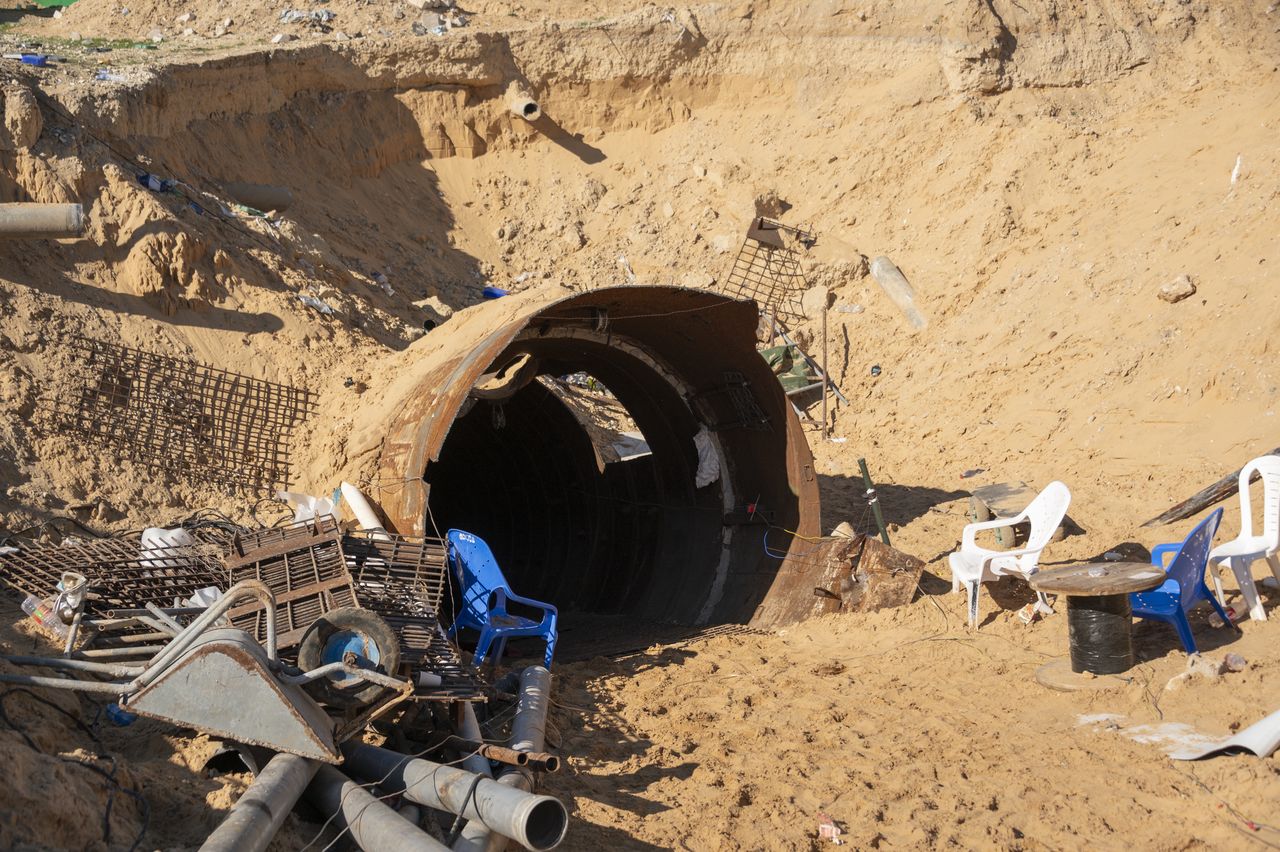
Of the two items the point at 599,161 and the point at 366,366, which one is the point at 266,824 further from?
the point at 599,161

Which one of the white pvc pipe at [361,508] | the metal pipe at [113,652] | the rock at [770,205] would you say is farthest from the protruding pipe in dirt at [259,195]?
the metal pipe at [113,652]

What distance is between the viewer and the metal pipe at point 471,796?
4746mm

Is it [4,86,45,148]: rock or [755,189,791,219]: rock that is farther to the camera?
[755,189,791,219]: rock

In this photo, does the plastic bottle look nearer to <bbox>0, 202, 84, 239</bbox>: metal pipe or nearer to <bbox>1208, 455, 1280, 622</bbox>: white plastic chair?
<bbox>0, 202, 84, 239</bbox>: metal pipe

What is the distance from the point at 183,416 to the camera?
10633 millimetres

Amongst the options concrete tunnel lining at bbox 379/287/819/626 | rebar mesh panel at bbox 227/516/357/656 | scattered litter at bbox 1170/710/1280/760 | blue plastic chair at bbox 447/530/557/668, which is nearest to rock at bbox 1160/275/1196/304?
concrete tunnel lining at bbox 379/287/819/626

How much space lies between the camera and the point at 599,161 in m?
19.8

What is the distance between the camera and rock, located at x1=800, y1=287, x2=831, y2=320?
1681 cm

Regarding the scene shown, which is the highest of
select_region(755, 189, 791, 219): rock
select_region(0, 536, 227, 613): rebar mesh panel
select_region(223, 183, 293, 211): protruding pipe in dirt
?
select_region(223, 183, 293, 211): protruding pipe in dirt

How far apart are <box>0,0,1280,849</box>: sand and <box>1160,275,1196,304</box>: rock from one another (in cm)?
23

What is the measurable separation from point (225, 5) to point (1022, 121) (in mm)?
13090

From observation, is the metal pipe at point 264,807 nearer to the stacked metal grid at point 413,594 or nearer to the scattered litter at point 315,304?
the stacked metal grid at point 413,594

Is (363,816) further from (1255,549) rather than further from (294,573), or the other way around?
(1255,549)

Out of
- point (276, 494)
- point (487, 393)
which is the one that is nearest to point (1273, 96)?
point (487, 393)
